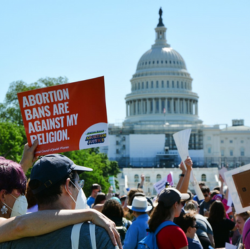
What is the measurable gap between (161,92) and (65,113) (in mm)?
108194

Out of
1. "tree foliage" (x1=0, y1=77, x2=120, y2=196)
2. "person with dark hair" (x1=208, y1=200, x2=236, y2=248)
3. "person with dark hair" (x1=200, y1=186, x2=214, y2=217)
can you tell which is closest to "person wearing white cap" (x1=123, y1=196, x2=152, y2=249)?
"person with dark hair" (x1=208, y1=200, x2=236, y2=248)

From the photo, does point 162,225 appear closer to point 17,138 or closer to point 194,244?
point 194,244

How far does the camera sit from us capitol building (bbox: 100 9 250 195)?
103 metres

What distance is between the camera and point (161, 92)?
113625mm

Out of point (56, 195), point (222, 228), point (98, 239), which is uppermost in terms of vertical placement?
point (56, 195)

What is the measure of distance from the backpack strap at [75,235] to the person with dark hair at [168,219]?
223 cm

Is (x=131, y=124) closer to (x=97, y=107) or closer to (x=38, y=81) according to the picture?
(x=38, y=81)

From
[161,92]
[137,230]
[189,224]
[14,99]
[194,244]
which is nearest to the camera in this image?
[194,244]

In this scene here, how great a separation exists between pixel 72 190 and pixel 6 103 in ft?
172

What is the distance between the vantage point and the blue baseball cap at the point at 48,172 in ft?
11.8

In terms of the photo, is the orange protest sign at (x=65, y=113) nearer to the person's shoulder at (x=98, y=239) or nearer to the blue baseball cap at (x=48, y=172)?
the blue baseball cap at (x=48, y=172)

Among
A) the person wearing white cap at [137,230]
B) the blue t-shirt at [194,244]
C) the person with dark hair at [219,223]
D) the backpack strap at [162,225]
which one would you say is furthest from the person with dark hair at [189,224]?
the person with dark hair at [219,223]

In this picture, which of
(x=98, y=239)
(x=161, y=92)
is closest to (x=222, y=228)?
(x=98, y=239)

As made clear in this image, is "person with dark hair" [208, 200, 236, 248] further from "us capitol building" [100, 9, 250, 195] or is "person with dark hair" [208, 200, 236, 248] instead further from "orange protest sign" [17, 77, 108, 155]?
"us capitol building" [100, 9, 250, 195]
